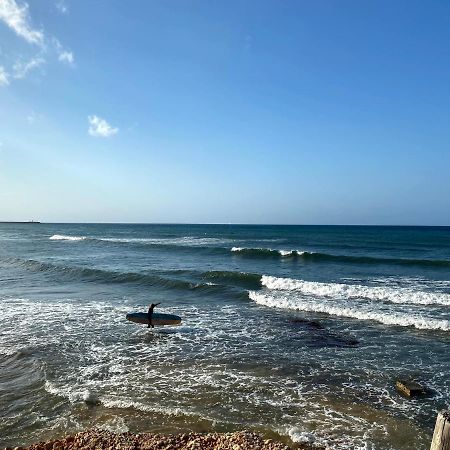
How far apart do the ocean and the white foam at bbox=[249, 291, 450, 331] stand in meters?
0.07

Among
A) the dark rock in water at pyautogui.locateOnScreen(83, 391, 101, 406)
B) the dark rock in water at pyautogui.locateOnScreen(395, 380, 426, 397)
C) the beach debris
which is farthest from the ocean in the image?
the beach debris

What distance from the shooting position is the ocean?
859cm

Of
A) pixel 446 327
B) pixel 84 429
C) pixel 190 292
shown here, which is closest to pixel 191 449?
pixel 84 429

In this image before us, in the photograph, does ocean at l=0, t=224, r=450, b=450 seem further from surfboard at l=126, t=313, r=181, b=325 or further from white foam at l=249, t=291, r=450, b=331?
surfboard at l=126, t=313, r=181, b=325

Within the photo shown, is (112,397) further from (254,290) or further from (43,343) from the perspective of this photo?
(254,290)

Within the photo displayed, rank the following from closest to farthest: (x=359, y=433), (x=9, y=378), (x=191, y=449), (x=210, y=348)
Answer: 1. (x=191, y=449)
2. (x=359, y=433)
3. (x=9, y=378)
4. (x=210, y=348)

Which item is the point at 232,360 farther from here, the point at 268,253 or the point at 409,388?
the point at 268,253

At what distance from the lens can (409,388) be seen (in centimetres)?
1010

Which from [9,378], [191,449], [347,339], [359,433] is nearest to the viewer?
[191,449]

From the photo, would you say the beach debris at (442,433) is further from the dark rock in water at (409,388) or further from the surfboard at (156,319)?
the surfboard at (156,319)

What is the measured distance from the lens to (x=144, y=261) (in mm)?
38812

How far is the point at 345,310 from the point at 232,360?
877cm

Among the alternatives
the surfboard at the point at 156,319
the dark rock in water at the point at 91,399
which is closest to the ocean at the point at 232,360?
the dark rock in water at the point at 91,399

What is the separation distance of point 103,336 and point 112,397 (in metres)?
5.66
